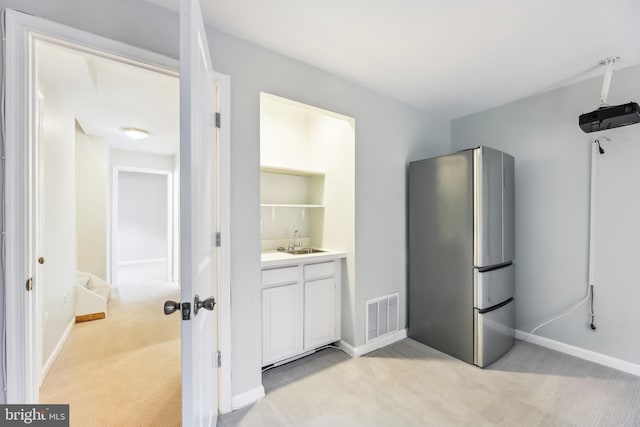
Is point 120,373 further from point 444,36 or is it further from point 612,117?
point 612,117

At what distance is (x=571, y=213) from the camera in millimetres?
2531

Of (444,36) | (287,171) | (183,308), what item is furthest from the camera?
(287,171)

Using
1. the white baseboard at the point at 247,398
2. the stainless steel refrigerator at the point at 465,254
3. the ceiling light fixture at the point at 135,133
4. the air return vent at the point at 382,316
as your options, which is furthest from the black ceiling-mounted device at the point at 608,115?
the ceiling light fixture at the point at 135,133

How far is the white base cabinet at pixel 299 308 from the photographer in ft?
7.25

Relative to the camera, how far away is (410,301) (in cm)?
291

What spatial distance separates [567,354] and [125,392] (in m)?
3.72

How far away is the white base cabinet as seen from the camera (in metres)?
2.21

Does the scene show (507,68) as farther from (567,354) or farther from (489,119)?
(567,354)

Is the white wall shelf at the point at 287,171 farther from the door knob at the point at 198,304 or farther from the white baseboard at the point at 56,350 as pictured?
the white baseboard at the point at 56,350

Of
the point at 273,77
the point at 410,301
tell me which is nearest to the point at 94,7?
the point at 273,77

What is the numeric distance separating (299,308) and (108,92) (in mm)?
2847
